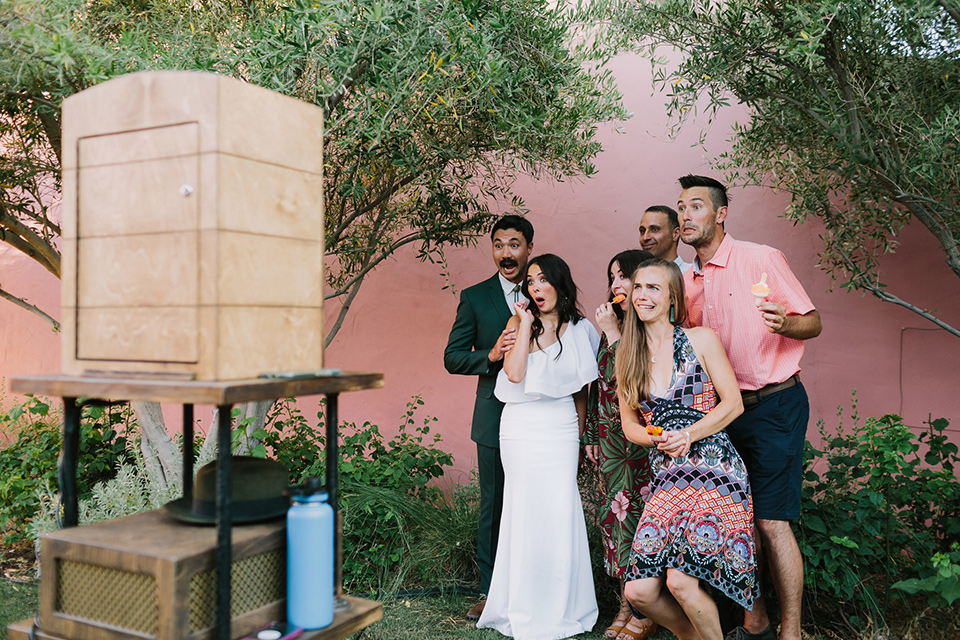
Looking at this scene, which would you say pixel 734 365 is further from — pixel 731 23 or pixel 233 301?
pixel 233 301

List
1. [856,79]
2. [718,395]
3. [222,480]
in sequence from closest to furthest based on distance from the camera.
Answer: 1. [222,480]
2. [718,395]
3. [856,79]

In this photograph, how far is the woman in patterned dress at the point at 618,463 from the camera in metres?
3.54

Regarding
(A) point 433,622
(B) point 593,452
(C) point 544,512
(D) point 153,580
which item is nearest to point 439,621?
(A) point 433,622

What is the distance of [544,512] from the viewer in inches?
142

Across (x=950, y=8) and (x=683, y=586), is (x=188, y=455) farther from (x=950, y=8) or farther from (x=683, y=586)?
(x=950, y=8)

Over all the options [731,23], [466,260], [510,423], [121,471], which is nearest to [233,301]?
[510,423]

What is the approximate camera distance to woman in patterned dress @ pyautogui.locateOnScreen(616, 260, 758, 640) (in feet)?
9.58

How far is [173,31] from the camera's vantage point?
4227 mm

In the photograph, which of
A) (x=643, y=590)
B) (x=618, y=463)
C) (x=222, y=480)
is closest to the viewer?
(x=222, y=480)

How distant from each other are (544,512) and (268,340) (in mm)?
2234

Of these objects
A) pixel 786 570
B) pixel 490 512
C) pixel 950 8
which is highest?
pixel 950 8

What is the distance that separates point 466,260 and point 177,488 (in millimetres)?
2638

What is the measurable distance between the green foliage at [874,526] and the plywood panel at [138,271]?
10.4 ft

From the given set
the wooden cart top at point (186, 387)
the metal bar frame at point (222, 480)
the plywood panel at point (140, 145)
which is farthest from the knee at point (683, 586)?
the plywood panel at point (140, 145)
